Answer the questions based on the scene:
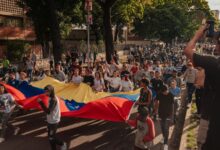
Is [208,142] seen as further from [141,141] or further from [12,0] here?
[12,0]

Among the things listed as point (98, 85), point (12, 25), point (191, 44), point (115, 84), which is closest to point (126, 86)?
point (115, 84)

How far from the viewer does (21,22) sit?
41750 millimetres

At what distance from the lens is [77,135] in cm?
993

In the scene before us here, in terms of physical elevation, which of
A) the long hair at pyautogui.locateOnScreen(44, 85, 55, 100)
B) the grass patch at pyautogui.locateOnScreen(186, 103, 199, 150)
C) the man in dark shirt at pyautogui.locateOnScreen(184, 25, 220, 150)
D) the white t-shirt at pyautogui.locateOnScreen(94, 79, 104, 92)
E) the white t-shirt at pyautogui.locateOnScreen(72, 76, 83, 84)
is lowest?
the grass patch at pyautogui.locateOnScreen(186, 103, 199, 150)

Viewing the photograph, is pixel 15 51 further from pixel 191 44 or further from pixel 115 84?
pixel 191 44

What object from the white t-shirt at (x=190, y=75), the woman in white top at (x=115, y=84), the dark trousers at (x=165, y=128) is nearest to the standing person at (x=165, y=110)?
the dark trousers at (x=165, y=128)

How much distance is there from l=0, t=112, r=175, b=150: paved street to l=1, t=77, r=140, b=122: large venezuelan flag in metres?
0.62

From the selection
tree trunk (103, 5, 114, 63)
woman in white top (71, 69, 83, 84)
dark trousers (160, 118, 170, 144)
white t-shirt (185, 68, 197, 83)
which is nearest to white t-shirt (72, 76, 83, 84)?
woman in white top (71, 69, 83, 84)

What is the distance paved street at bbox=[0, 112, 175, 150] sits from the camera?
8977 millimetres

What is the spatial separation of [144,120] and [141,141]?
1.49ft

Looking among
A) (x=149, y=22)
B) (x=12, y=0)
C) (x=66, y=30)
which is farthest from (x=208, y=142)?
(x=149, y=22)

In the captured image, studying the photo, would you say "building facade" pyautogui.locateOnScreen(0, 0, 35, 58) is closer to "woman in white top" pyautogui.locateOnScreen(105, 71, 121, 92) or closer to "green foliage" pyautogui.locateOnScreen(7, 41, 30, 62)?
"green foliage" pyautogui.locateOnScreen(7, 41, 30, 62)

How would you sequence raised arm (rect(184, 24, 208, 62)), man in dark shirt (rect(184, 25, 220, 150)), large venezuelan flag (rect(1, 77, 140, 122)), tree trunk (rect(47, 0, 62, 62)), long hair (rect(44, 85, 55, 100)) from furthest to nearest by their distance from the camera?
tree trunk (rect(47, 0, 62, 62))
large venezuelan flag (rect(1, 77, 140, 122))
long hair (rect(44, 85, 55, 100))
raised arm (rect(184, 24, 208, 62))
man in dark shirt (rect(184, 25, 220, 150))

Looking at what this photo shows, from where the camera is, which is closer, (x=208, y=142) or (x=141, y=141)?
(x=208, y=142)
